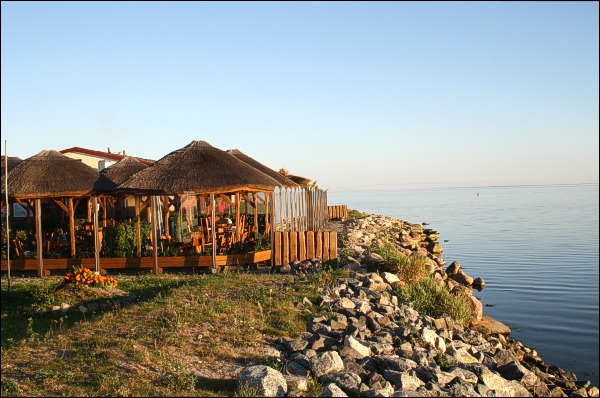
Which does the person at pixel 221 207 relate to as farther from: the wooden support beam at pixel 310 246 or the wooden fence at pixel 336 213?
the wooden support beam at pixel 310 246

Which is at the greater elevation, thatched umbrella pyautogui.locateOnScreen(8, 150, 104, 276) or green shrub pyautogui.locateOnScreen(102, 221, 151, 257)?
thatched umbrella pyautogui.locateOnScreen(8, 150, 104, 276)

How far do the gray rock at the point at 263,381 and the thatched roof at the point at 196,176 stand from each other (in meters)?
9.28

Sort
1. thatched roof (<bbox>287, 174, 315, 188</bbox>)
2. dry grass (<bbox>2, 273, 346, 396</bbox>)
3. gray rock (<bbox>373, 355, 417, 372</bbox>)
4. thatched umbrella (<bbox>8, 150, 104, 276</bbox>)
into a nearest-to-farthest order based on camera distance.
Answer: dry grass (<bbox>2, 273, 346, 396</bbox>) → gray rock (<bbox>373, 355, 417, 372</bbox>) → thatched umbrella (<bbox>8, 150, 104, 276</bbox>) → thatched roof (<bbox>287, 174, 315, 188</bbox>)

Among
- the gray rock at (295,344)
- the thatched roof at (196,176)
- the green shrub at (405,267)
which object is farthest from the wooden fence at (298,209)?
the gray rock at (295,344)

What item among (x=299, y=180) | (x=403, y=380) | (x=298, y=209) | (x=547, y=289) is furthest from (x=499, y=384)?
(x=299, y=180)

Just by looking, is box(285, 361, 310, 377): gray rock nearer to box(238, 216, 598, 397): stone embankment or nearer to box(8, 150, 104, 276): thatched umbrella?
box(238, 216, 598, 397): stone embankment

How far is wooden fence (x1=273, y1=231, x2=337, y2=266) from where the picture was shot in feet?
45.3

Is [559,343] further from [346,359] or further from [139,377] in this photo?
[139,377]

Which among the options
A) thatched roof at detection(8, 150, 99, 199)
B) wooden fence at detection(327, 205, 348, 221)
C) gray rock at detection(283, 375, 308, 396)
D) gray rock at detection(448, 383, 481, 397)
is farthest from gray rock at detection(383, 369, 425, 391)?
wooden fence at detection(327, 205, 348, 221)

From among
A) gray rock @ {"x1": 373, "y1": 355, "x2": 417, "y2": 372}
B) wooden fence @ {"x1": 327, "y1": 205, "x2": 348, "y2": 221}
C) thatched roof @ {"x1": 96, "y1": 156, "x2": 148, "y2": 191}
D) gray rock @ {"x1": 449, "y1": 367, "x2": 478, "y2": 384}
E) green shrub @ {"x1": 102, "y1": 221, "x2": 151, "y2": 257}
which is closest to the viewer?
gray rock @ {"x1": 373, "y1": 355, "x2": 417, "y2": 372}

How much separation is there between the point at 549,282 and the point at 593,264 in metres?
2.45

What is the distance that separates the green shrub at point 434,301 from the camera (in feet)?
36.0

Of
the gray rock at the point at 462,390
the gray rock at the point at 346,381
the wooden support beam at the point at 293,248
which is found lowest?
the gray rock at the point at 462,390

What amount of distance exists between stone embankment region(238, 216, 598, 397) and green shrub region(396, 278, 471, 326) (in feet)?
1.10
